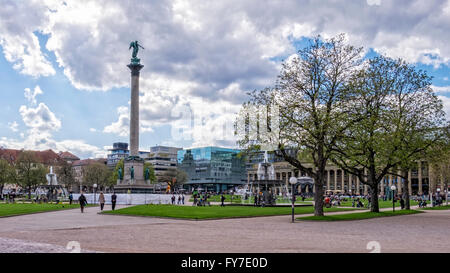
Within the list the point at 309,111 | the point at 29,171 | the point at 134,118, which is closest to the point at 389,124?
the point at 309,111

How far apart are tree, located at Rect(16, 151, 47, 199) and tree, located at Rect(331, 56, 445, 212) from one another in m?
84.1

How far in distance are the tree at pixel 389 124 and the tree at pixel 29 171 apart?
276ft

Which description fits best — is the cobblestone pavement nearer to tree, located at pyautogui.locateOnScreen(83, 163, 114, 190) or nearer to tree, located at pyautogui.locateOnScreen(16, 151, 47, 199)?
tree, located at pyautogui.locateOnScreen(16, 151, 47, 199)

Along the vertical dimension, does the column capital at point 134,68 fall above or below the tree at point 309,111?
above

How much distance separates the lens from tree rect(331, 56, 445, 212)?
42.5m

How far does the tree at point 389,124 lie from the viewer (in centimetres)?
4247

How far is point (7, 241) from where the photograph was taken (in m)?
18.2

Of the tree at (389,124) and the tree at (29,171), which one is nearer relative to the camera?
the tree at (389,124)

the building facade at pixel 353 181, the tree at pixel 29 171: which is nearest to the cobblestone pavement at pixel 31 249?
the tree at pixel 29 171

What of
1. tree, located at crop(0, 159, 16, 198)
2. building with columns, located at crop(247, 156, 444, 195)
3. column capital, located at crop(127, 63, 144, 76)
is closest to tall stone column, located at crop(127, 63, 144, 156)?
column capital, located at crop(127, 63, 144, 76)

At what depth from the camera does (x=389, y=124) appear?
45.7 m

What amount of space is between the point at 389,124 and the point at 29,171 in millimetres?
90200

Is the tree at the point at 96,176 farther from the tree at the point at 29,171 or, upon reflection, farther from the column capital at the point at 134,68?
the column capital at the point at 134,68
